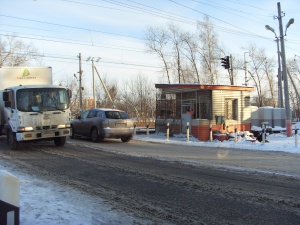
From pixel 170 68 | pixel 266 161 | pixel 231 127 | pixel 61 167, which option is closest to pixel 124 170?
pixel 61 167

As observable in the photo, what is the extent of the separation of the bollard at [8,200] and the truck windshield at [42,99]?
10101 millimetres

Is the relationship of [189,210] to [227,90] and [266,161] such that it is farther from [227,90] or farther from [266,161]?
[227,90]

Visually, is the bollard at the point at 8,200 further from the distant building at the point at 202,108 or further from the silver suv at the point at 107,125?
the distant building at the point at 202,108

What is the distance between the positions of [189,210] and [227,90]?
56.7 feet

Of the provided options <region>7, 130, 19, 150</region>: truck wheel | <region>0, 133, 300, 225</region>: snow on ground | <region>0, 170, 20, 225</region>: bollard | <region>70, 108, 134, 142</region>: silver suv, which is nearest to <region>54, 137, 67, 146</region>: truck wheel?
<region>7, 130, 19, 150</region>: truck wheel

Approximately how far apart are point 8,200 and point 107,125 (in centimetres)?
1285

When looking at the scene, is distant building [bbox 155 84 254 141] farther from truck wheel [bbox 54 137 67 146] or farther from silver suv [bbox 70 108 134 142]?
truck wheel [bbox 54 137 67 146]

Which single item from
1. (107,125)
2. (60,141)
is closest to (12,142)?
(60,141)

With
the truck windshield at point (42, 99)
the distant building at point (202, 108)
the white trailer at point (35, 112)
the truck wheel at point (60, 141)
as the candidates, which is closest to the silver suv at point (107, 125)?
the truck wheel at point (60, 141)

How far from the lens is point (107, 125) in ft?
50.8

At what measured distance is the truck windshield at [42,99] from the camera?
1226cm

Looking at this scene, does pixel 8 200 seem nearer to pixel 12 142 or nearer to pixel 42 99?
pixel 42 99

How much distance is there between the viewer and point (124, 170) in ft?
28.4

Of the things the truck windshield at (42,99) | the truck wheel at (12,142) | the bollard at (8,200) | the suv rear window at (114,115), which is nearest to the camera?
the bollard at (8,200)
